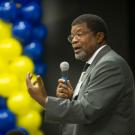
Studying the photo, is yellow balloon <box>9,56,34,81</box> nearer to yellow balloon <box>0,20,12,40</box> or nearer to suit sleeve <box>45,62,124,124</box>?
yellow balloon <box>0,20,12,40</box>

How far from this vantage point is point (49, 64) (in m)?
4.33

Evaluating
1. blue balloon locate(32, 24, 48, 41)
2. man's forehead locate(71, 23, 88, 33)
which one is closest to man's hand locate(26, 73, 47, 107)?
man's forehead locate(71, 23, 88, 33)

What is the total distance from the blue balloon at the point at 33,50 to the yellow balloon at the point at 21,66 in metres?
0.07

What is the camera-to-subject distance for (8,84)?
3578 millimetres

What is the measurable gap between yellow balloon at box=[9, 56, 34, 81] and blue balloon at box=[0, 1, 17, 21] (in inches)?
15.1

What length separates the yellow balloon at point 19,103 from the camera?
357cm

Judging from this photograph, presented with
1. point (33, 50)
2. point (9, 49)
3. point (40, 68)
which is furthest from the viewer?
point (40, 68)

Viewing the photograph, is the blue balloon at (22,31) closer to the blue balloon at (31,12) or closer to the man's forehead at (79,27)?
the blue balloon at (31,12)

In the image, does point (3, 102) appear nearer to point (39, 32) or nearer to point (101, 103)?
point (39, 32)

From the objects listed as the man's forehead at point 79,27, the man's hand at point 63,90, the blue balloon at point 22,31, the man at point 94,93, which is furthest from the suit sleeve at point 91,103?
the blue balloon at point 22,31

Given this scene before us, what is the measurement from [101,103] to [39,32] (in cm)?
227

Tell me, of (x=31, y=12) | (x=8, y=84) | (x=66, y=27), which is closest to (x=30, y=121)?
(x=8, y=84)

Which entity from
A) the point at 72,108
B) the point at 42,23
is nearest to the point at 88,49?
the point at 72,108

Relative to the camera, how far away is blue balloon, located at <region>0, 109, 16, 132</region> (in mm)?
3582
